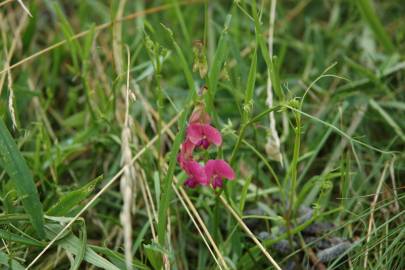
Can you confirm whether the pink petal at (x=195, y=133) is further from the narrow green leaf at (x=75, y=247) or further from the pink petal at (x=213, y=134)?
the narrow green leaf at (x=75, y=247)

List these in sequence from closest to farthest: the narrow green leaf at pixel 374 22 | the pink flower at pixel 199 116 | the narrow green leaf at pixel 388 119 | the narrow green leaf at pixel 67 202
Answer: the pink flower at pixel 199 116, the narrow green leaf at pixel 67 202, the narrow green leaf at pixel 388 119, the narrow green leaf at pixel 374 22

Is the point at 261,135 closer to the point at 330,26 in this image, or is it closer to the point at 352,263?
the point at 352,263

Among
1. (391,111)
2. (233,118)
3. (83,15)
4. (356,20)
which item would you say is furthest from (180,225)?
(356,20)

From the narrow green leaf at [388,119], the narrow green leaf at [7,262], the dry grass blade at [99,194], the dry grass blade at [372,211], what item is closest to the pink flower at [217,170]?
the dry grass blade at [99,194]

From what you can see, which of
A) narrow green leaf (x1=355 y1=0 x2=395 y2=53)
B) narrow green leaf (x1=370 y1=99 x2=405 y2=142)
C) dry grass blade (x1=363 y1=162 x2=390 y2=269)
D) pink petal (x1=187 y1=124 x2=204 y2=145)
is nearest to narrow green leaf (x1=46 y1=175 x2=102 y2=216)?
pink petal (x1=187 y1=124 x2=204 y2=145)

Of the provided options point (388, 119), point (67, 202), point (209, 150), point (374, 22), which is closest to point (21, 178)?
point (67, 202)

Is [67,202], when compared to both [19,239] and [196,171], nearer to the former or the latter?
[19,239]
